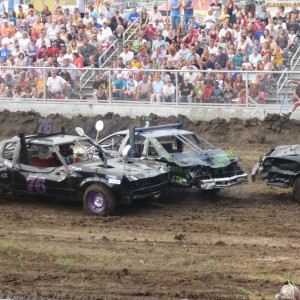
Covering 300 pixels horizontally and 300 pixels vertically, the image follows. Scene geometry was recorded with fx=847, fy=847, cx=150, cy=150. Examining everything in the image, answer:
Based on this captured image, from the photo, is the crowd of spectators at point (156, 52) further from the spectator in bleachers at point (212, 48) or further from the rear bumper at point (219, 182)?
the rear bumper at point (219, 182)

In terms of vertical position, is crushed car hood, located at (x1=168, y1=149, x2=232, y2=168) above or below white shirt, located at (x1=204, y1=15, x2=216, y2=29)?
below

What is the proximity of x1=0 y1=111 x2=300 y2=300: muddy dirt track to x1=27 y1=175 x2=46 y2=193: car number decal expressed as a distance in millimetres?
453

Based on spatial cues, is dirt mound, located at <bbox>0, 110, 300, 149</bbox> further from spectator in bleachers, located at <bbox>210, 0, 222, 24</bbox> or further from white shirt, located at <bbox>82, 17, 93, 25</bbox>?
spectator in bleachers, located at <bbox>210, 0, 222, 24</bbox>

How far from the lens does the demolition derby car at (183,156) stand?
16797 millimetres

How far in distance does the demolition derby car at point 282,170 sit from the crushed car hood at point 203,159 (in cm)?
76

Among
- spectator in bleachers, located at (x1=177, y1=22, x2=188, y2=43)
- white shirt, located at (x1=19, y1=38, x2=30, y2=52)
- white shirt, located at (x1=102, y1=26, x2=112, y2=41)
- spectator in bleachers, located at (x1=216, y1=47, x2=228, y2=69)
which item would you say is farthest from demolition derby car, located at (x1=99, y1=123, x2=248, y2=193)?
white shirt, located at (x1=19, y1=38, x2=30, y2=52)

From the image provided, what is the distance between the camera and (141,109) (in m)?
24.7

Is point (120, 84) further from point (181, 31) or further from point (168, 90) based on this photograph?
point (181, 31)

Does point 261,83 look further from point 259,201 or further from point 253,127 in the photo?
point 259,201

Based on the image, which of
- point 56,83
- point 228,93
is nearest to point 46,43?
point 56,83

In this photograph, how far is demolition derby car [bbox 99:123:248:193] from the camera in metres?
16.8

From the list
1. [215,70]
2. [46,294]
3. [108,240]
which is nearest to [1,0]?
[215,70]

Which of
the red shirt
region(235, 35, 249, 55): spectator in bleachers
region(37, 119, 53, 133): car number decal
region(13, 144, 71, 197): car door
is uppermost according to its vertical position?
region(235, 35, 249, 55): spectator in bleachers

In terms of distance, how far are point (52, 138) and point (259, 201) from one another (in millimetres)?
4408
